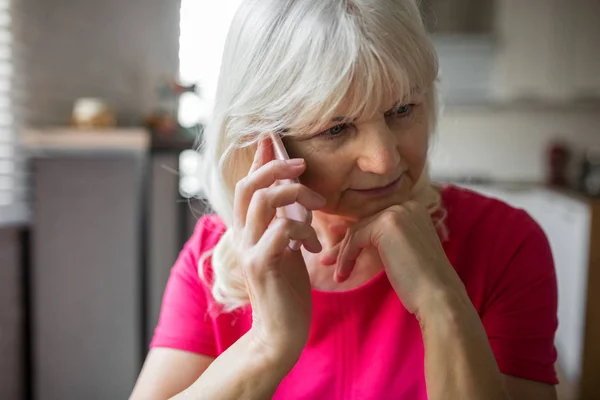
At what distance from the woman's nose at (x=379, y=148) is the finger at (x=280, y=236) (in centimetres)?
12

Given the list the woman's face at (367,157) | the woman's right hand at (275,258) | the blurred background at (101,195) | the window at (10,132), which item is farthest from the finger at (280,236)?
the window at (10,132)

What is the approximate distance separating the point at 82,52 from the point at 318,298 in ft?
5.89

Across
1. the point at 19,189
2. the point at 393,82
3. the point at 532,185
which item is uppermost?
the point at 393,82

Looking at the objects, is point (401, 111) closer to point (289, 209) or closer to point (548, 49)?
point (289, 209)

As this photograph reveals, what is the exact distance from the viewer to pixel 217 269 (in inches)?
36.7

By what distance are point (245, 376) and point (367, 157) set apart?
12.5 inches

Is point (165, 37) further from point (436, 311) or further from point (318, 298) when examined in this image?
point (436, 311)

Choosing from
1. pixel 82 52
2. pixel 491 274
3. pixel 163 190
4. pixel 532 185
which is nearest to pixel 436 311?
pixel 491 274

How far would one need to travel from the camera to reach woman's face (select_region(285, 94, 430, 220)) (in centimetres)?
74

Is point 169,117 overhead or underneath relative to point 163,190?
overhead

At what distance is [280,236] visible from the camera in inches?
27.9

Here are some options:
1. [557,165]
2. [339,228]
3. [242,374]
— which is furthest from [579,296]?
[242,374]

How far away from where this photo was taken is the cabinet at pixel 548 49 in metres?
3.96

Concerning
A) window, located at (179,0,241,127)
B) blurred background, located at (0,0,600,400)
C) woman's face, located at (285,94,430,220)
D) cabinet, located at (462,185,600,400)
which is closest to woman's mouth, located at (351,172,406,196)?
woman's face, located at (285,94,430,220)
